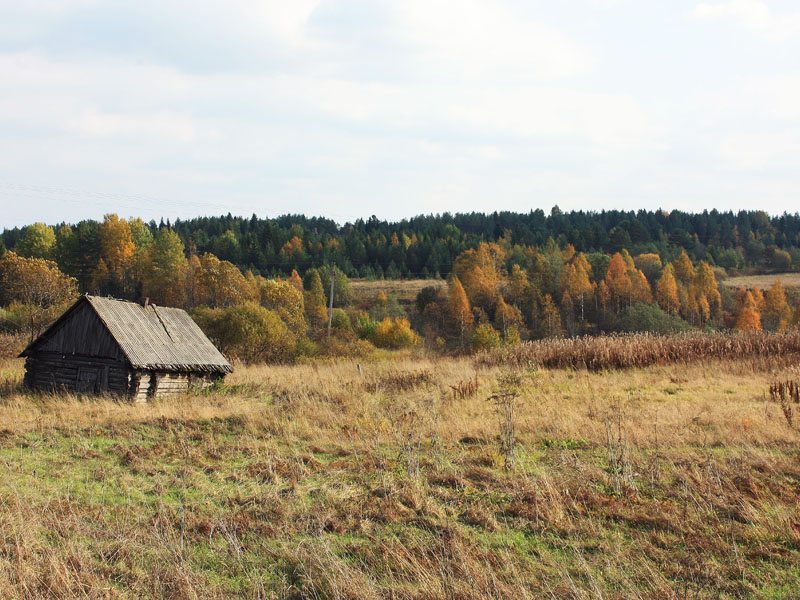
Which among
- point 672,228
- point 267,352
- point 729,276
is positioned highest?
point 672,228

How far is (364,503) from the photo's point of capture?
8.00m

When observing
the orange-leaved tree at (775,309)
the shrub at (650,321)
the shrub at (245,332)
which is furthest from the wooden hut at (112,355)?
the orange-leaved tree at (775,309)

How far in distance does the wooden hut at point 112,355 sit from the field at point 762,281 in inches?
3669

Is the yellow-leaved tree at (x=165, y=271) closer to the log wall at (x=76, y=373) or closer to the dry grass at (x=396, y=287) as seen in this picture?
the dry grass at (x=396, y=287)

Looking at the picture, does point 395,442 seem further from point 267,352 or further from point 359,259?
point 359,259

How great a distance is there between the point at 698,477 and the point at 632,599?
150 inches

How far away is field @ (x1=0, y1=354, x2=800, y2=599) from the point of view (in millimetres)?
5699

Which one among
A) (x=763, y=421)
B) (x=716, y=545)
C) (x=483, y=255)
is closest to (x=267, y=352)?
(x=763, y=421)

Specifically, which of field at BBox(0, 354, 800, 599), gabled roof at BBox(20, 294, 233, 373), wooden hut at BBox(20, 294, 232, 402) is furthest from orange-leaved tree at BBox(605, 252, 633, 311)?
wooden hut at BBox(20, 294, 232, 402)

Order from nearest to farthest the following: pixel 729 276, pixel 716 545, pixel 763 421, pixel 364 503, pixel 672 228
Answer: pixel 716 545, pixel 364 503, pixel 763 421, pixel 729 276, pixel 672 228

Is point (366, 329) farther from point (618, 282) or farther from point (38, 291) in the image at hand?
point (618, 282)

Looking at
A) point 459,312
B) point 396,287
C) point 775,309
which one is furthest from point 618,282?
point 396,287

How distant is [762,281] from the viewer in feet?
338

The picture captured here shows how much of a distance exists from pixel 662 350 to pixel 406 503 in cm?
1880
